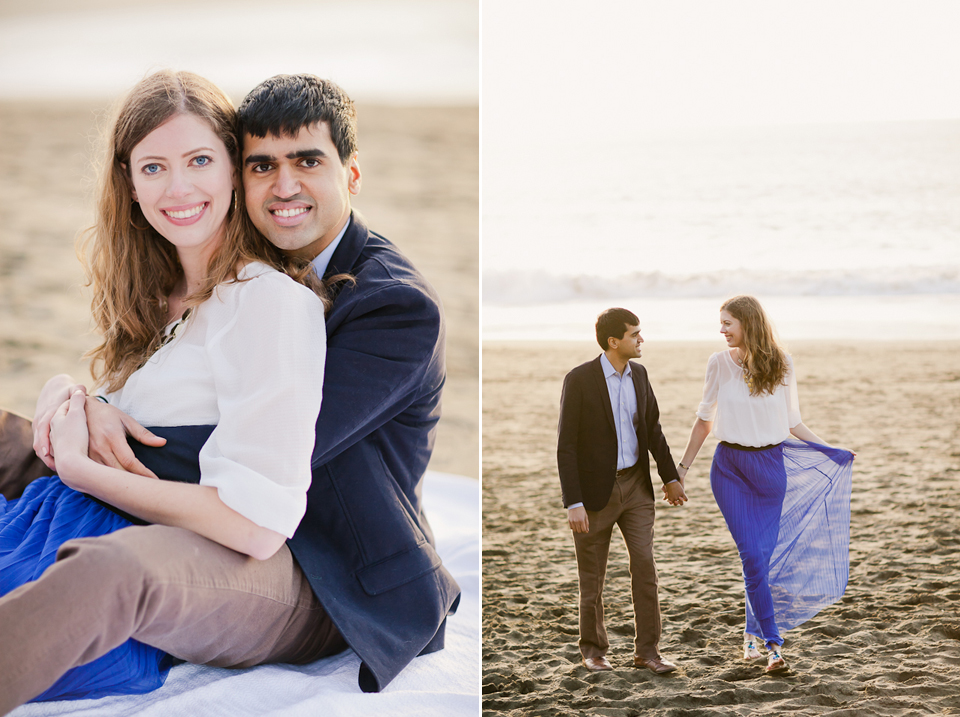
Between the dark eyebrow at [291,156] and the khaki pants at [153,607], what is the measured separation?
0.75m

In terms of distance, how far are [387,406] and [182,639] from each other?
539mm

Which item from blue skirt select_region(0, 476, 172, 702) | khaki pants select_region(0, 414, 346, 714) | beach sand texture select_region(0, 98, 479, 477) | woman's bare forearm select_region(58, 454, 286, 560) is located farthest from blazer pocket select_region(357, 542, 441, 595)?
beach sand texture select_region(0, 98, 479, 477)

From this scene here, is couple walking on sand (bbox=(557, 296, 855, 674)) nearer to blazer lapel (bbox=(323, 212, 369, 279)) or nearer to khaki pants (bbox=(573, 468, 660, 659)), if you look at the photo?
khaki pants (bbox=(573, 468, 660, 659))

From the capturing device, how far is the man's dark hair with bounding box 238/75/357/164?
1.58m

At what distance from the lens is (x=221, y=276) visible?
1490 mm

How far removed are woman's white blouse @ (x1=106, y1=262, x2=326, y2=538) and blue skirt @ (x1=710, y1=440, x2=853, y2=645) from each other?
110 centimetres

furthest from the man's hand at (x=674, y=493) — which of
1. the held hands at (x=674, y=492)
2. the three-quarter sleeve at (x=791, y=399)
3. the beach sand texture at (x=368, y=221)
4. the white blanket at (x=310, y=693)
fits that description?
the beach sand texture at (x=368, y=221)

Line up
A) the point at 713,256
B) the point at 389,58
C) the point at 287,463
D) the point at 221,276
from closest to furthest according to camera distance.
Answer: the point at 287,463
the point at 221,276
the point at 713,256
the point at 389,58

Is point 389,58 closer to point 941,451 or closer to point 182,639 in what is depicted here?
point 941,451

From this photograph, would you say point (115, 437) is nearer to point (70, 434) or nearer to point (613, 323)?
point (70, 434)

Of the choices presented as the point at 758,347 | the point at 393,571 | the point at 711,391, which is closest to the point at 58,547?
the point at 393,571

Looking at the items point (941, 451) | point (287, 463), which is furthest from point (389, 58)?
point (287, 463)

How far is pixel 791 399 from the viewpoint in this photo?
1.90 metres

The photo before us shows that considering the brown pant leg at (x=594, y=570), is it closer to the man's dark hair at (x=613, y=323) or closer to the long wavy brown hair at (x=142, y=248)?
the man's dark hair at (x=613, y=323)
